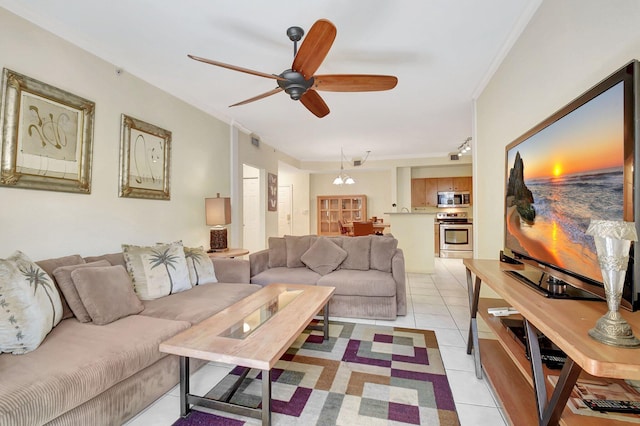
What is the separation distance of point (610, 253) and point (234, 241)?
4.07 metres

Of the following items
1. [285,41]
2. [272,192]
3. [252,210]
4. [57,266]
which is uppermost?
[285,41]

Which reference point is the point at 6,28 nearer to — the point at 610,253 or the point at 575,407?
the point at 610,253

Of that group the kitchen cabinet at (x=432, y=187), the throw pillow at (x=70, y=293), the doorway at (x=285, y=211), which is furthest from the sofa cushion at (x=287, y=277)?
the kitchen cabinet at (x=432, y=187)

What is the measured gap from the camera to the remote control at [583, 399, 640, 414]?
99 centimetres

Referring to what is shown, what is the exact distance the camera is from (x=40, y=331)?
56.6 inches

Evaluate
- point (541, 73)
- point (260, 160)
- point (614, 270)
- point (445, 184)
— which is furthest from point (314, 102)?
point (445, 184)

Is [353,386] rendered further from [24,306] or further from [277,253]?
[277,253]

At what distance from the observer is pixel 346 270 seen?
3354 millimetres

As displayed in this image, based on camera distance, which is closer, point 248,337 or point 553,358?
point 553,358

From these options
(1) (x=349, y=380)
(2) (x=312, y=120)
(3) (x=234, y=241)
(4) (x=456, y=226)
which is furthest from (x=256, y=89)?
(4) (x=456, y=226)

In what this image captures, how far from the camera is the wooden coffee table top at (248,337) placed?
4.20 ft

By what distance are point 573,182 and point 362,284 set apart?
2031 millimetres

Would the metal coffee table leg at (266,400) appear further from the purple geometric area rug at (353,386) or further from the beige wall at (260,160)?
the beige wall at (260,160)

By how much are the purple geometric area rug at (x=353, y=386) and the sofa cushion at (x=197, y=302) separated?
469 mm
